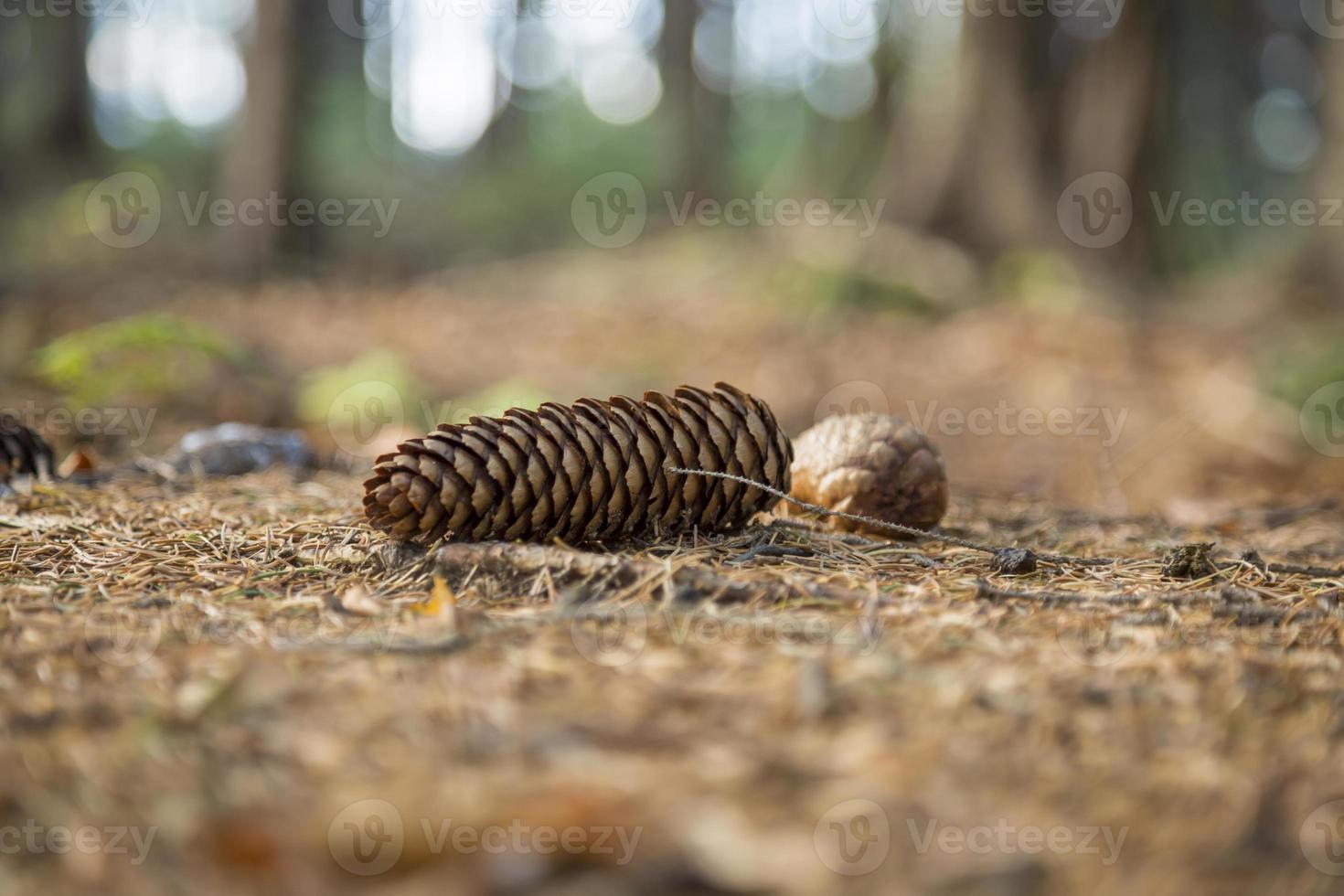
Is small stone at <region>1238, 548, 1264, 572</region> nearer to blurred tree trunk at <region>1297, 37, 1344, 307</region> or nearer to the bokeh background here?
the bokeh background

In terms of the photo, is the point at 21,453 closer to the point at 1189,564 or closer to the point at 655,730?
the point at 655,730

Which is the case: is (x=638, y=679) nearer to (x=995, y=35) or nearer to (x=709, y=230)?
(x=995, y=35)

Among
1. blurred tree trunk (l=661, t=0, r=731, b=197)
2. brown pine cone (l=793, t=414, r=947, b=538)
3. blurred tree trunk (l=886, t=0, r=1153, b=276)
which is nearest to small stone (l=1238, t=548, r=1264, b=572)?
brown pine cone (l=793, t=414, r=947, b=538)

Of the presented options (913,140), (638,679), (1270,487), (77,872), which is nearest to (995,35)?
(913,140)

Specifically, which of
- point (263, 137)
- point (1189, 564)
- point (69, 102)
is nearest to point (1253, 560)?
point (1189, 564)

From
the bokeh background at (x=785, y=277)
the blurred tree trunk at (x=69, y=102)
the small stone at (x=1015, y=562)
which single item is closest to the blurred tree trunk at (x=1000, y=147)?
the bokeh background at (x=785, y=277)
